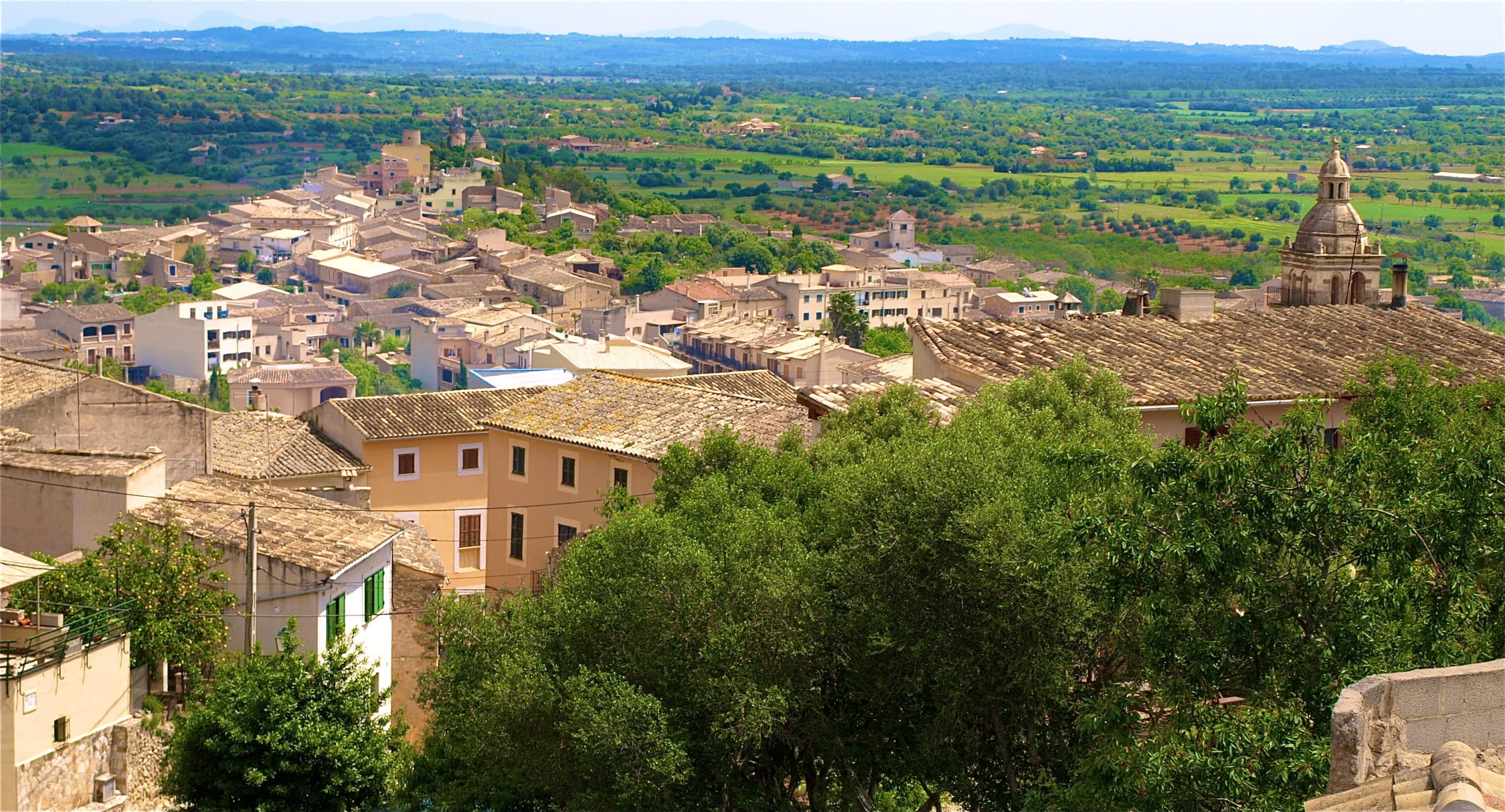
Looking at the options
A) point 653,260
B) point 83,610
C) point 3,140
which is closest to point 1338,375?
point 83,610

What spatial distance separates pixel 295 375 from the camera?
241ft

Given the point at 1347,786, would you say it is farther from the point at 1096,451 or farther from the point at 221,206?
the point at 221,206

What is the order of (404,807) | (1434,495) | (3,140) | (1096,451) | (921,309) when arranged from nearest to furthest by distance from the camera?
1. (1434,495)
2. (1096,451)
3. (404,807)
4. (921,309)
5. (3,140)

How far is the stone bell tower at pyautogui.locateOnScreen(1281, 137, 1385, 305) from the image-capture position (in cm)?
2195

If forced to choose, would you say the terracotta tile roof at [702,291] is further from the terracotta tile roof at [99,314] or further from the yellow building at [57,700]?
the yellow building at [57,700]

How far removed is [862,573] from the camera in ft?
36.8

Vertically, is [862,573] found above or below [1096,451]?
below

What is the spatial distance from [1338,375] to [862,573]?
846cm

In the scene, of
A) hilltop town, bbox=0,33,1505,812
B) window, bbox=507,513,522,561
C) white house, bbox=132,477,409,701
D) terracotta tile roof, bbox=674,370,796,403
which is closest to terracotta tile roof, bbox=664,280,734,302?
terracotta tile roof, bbox=674,370,796,403

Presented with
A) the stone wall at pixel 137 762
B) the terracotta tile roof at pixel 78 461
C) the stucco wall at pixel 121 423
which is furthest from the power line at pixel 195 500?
the stone wall at pixel 137 762

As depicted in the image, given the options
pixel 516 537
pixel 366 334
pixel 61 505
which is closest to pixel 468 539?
pixel 516 537

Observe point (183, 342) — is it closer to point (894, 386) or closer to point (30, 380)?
point (30, 380)

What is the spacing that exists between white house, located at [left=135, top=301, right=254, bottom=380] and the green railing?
232 ft

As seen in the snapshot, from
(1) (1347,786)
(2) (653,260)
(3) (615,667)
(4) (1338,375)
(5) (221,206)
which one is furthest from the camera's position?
(5) (221,206)
